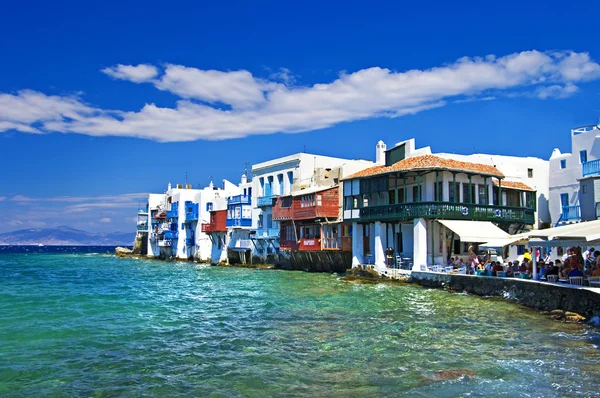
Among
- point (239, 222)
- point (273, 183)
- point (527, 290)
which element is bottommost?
point (527, 290)

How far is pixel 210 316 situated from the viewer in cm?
2142

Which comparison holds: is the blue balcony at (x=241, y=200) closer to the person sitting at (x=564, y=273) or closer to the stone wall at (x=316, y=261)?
the stone wall at (x=316, y=261)

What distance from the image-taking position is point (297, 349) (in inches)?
572

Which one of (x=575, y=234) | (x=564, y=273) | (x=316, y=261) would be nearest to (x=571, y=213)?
(x=564, y=273)

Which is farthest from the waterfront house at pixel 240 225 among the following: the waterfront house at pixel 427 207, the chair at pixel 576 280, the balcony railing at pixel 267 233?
the chair at pixel 576 280

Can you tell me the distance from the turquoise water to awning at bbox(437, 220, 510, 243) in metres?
6.53

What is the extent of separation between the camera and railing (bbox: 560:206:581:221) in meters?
33.3

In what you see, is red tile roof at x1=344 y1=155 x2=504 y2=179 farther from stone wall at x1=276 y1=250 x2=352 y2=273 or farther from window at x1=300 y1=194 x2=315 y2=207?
stone wall at x1=276 y1=250 x2=352 y2=273

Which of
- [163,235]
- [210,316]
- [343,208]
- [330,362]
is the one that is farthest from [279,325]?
[163,235]

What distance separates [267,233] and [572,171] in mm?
29882

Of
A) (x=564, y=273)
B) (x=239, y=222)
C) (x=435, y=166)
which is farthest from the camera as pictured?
(x=239, y=222)

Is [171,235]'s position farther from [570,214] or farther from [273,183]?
[570,214]

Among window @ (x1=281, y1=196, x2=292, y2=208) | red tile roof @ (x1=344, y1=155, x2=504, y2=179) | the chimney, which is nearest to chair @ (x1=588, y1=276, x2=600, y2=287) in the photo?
red tile roof @ (x1=344, y1=155, x2=504, y2=179)

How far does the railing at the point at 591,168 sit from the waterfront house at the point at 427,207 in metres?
5.58
